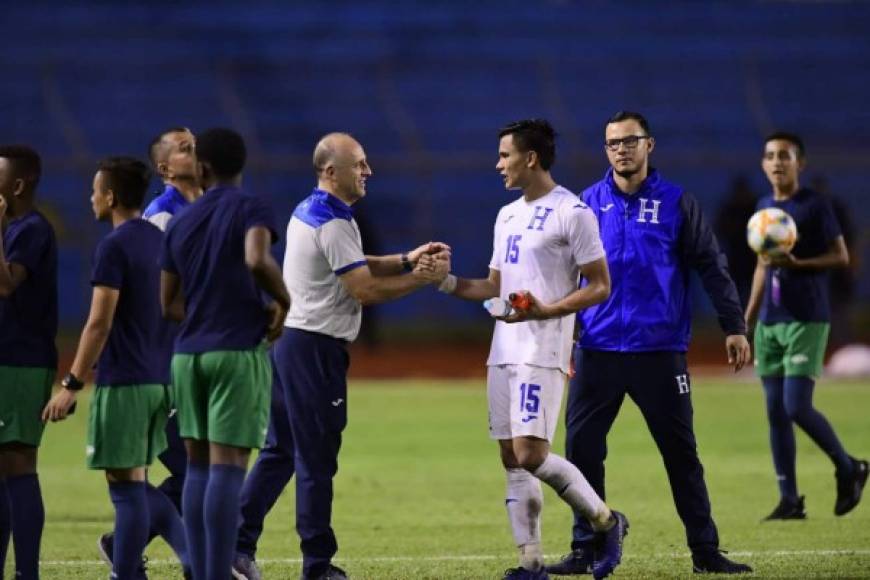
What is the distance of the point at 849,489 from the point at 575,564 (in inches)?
116

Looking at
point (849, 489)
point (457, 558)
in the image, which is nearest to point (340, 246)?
point (457, 558)

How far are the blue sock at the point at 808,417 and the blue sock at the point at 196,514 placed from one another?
5.27m

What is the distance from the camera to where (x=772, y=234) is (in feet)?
36.7

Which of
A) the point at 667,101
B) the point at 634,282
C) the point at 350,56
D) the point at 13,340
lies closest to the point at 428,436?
the point at 634,282

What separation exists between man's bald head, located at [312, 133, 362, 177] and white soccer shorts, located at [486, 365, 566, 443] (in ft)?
4.24

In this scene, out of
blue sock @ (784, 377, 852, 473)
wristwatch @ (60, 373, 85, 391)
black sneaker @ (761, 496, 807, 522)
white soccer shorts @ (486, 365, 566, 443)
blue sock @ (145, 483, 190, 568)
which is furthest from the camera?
blue sock @ (784, 377, 852, 473)

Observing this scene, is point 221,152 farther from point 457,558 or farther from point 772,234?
point 772,234

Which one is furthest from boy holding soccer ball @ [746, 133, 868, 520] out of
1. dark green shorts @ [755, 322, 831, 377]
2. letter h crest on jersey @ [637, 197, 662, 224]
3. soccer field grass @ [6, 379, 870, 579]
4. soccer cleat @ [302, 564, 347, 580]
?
soccer cleat @ [302, 564, 347, 580]

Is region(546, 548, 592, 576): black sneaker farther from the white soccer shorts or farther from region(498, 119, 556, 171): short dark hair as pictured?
region(498, 119, 556, 171): short dark hair

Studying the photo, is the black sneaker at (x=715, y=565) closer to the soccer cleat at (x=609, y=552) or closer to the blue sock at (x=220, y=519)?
the soccer cleat at (x=609, y=552)

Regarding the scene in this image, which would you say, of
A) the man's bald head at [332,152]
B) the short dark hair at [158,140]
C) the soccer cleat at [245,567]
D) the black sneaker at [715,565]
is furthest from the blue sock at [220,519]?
the black sneaker at [715,565]

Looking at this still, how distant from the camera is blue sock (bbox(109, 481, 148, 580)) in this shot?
741cm

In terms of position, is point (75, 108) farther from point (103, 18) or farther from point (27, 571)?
point (27, 571)

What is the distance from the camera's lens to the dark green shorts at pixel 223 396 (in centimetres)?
704
